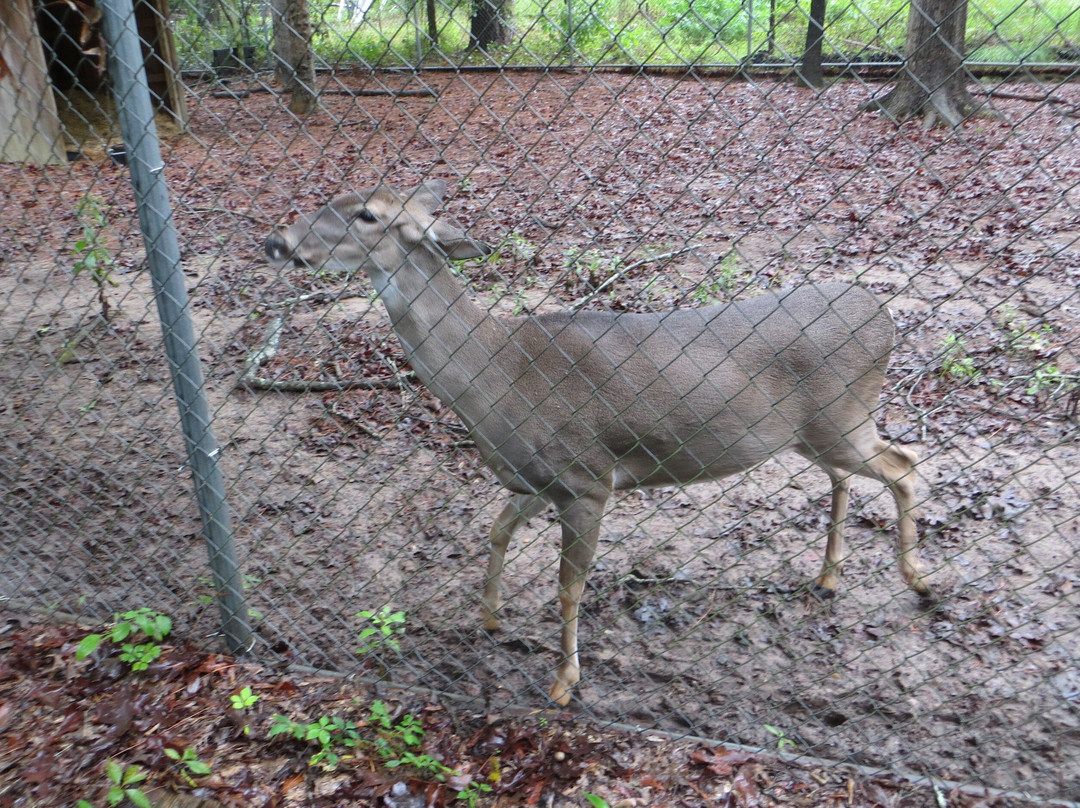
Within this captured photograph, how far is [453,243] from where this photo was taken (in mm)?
3537

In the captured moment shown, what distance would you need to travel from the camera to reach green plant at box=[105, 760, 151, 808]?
9.27 ft

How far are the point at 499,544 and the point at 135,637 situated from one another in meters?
1.54

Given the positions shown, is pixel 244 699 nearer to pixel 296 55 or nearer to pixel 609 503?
pixel 609 503

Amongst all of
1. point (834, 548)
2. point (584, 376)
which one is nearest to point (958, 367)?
point (834, 548)

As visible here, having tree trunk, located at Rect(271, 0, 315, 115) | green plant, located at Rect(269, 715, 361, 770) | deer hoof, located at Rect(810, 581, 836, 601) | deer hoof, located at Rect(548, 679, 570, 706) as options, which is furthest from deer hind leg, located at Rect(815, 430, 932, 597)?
tree trunk, located at Rect(271, 0, 315, 115)

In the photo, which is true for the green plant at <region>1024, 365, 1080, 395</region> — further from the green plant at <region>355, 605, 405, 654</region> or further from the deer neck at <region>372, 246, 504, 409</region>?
the green plant at <region>355, 605, 405, 654</region>

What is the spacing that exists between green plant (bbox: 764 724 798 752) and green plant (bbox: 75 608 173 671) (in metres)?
2.31

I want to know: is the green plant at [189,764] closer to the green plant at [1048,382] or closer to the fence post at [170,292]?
the fence post at [170,292]

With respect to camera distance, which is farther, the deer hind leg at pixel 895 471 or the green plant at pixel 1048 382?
the green plant at pixel 1048 382

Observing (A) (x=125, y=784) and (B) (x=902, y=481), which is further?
(B) (x=902, y=481)

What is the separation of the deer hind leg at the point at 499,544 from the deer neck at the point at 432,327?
64cm

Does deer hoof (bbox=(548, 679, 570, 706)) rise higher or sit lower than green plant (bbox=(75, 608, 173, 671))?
higher

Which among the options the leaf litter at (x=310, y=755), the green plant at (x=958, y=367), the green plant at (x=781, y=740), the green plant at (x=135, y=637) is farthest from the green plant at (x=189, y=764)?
the green plant at (x=958, y=367)

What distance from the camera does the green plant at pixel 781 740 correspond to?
3.16 metres
